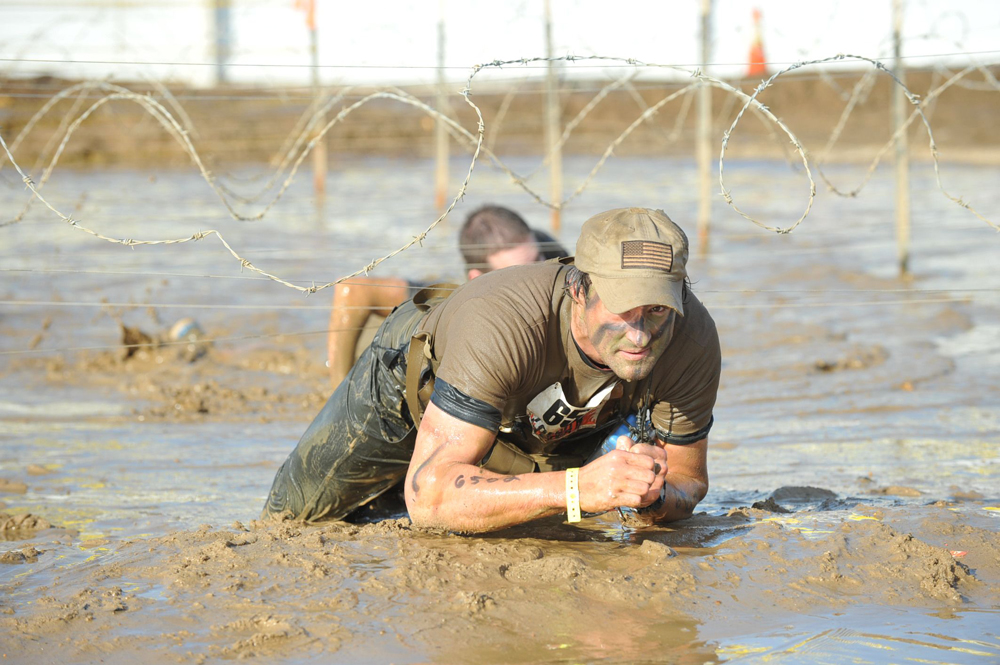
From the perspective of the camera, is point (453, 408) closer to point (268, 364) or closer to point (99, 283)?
point (268, 364)

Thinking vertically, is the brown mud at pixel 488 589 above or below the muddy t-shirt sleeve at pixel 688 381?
below

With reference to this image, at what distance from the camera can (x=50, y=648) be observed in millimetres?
2670

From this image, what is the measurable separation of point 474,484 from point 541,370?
0.41 metres

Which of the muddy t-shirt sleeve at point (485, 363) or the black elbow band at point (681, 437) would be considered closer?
the muddy t-shirt sleeve at point (485, 363)

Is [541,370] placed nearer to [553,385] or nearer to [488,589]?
[553,385]

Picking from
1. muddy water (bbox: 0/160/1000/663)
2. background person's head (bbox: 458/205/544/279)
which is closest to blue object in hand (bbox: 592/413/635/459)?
muddy water (bbox: 0/160/1000/663)

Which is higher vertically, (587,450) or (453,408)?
(453,408)

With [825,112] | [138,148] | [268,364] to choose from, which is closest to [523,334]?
[268,364]

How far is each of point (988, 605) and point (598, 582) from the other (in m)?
1.12

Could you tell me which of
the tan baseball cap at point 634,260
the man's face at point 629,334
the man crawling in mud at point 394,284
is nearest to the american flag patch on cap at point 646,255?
the tan baseball cap at point 634,260

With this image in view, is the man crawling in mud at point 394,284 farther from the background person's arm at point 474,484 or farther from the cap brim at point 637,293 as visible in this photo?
A: the cap brim at point 637,293

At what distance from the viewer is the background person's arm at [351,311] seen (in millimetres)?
4816

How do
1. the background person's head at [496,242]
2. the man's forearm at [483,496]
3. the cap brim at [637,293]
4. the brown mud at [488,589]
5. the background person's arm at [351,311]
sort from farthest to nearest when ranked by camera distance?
the background person's head at [496,242]
the background person's arm at [351,311]
the man's forearm at [483,496]
the cap brim at [637,293]
the brown mud at [488,589]

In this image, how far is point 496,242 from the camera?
199 inches
